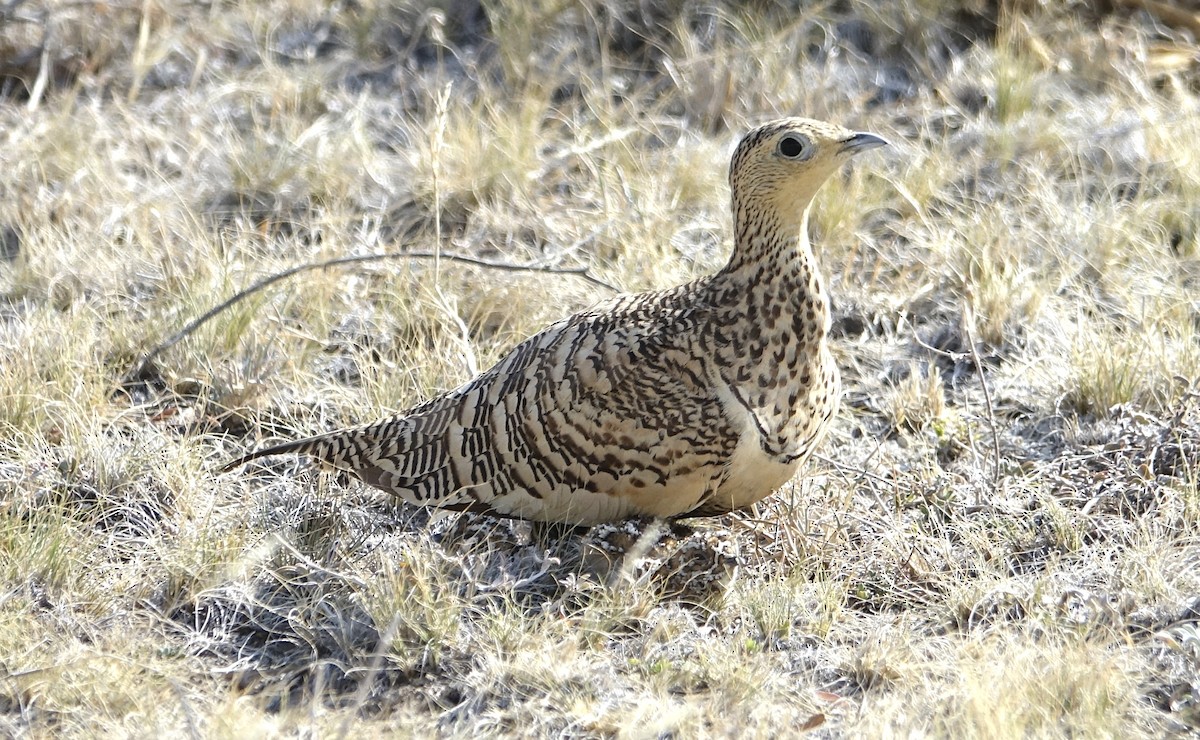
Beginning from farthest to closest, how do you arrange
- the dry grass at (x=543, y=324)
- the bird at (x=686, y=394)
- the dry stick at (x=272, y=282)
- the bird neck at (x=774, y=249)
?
the dry stick at (x=272, y=282) → the bird neck at (x=774, y=249) → the bird at (x=686, y=394) → the dry grass at (x=543, y=324)

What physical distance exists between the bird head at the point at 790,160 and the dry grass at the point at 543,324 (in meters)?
0.87

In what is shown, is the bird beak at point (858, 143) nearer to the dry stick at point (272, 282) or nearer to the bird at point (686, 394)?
the bird at point (686, 394)

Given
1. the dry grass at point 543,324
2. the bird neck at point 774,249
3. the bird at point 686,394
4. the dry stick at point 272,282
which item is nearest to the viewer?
the dry grass at point 543,324

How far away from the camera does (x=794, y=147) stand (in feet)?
11.5

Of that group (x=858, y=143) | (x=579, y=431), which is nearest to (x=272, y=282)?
(x=579, y=431)

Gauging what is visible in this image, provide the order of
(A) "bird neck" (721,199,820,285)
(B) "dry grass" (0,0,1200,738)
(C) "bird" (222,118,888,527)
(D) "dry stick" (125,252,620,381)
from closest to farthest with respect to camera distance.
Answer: (B) "dry grass" (0,0,1200,738) < (C) "bird" (222,118,888,527) < (A) "bird neck" (721,199,820,285) < (D) "dry stick" (125,252,620,381)

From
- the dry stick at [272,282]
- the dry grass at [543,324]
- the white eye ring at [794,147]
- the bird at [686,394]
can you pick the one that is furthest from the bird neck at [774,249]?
the dry stick at [272,282]

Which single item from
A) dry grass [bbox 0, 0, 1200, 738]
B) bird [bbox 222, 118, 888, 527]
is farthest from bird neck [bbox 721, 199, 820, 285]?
dry grass [bbox 0, 0, 1200, 738]

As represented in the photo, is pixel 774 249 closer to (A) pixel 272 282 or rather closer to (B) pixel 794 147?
(B) pixel 794 147

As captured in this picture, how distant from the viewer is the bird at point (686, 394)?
344 cm

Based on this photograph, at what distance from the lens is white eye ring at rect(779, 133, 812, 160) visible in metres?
3.50

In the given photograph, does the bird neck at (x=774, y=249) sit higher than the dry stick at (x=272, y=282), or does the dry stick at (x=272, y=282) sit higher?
the bird neck at (x=774, y=249)

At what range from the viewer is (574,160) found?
561 centimetres

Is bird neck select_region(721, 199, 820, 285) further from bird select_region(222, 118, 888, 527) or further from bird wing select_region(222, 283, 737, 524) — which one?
bird wing select_region(222, 283, 737, 524)
